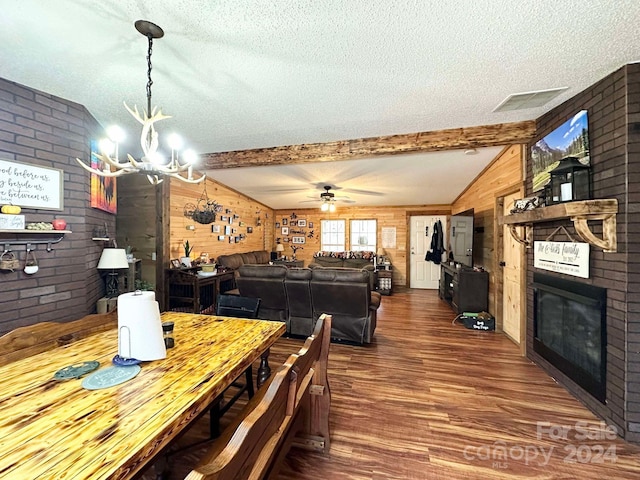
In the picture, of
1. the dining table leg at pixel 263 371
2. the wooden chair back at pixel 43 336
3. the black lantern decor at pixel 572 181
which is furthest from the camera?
the black lantern decor at pixel 572 181

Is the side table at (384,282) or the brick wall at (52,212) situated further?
the side table at (384,282)

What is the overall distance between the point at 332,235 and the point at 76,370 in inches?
304

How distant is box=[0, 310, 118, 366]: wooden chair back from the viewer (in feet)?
4.92

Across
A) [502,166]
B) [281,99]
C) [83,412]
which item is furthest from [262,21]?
[502,166]

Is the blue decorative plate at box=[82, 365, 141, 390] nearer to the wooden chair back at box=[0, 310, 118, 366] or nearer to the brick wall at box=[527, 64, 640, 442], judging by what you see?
the wooden chair back at box=[0, 310, 118, 366]

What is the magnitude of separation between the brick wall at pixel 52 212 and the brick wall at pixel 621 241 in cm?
473

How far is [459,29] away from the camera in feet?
5.82

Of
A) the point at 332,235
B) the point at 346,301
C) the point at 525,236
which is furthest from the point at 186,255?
the point at 525,236

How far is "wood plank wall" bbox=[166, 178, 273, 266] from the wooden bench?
4123 mm

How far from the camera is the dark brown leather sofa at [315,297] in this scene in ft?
11.8

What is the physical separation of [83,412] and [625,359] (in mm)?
3258

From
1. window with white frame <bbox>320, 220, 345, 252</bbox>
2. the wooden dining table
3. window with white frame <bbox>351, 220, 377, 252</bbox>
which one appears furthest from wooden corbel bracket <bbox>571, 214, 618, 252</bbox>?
window with white frame <bbox>320, 220, 345, 252</bbox>

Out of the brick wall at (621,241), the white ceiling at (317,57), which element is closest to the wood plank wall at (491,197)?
the white ceiling at (317,57)

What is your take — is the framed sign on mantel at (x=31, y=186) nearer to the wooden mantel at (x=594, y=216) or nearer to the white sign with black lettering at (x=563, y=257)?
the wooden mantel at (x=594, y=216)
